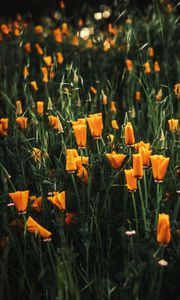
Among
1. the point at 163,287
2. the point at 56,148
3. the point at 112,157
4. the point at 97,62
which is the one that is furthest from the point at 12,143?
the point at 97,62

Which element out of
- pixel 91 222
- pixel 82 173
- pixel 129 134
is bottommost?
pixel 91 222

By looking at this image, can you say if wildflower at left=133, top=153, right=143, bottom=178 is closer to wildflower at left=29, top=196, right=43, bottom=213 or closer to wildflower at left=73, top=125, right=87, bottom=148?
wildflower at left=73, top=125, right=87, bottom=148

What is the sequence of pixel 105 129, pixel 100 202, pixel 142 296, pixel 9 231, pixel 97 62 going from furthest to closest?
pixel 97 62, pixel 105 129, pixel 100 202, pixel 9 231, pixel 142 296

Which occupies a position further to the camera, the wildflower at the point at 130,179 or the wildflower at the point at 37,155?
the wildflower at the point at 37,155

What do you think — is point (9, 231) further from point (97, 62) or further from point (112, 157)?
point (97, 62)

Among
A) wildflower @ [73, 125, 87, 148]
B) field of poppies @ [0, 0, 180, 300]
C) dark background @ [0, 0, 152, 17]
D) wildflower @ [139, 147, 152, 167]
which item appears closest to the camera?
field of poppies @ [0, 0, 180, 300]

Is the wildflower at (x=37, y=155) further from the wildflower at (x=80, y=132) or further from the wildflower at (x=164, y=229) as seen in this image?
the wildflower at (x=164, y=229)

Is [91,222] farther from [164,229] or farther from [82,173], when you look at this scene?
[164,229]

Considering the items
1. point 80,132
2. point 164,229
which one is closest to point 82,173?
point 80,132

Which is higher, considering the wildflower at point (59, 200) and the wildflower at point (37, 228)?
the wildflower at point (59, 200)

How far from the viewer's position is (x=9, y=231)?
149cm

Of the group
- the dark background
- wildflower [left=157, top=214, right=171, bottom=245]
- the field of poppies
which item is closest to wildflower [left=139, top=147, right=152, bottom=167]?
the field of poppies

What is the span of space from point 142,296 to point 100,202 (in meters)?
0.48

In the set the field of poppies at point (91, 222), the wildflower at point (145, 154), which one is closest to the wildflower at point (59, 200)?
the field of poppies at point (91, 222)
